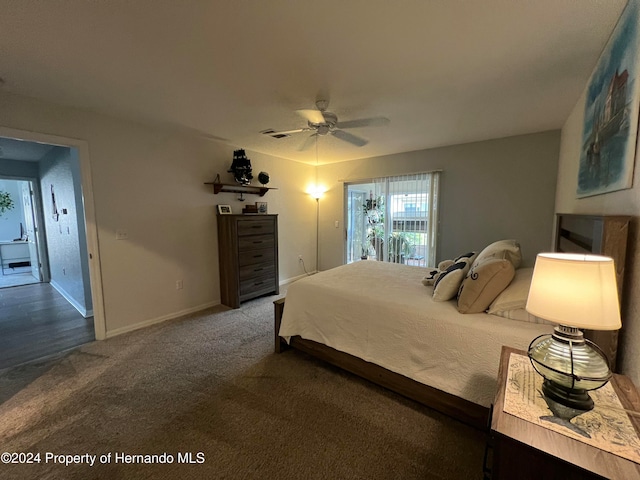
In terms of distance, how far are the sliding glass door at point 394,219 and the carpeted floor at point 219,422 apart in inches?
109

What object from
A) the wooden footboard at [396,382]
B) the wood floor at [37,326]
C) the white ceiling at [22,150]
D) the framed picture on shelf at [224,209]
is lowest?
the wood floor at [37,326]

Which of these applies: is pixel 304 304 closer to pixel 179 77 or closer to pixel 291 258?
pixel 179 77

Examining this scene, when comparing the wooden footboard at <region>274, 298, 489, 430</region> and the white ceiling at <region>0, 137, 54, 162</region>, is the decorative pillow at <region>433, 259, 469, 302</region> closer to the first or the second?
the wooden footboard at <region>274, 298, 489, 430</region>

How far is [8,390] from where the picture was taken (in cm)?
209

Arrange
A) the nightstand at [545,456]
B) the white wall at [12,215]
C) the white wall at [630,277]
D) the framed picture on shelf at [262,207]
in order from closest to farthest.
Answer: the nightstand at [545,456] < the white wall at [630,277] < the framed picture on shelf at [262,207] < the white wall at [12,215]

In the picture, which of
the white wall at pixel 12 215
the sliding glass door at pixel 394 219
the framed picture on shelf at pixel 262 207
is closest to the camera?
the sliding glass door at pixel 394 219

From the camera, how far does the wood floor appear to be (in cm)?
269

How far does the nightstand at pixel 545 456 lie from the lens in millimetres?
764

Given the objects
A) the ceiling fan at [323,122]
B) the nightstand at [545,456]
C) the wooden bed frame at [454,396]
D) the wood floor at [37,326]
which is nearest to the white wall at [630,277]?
the wooden bed frame at [454,396]

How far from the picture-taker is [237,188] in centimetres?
414

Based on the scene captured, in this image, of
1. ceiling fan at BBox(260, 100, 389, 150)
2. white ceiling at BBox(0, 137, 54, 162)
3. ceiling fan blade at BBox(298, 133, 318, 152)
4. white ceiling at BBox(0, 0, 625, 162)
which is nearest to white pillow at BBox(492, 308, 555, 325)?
white ceiling at BBox(0, 0, 625, 162)

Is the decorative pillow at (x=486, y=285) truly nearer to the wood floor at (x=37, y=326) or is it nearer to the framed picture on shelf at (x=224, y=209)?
the framed picture on shelf at (x=224, y=209)

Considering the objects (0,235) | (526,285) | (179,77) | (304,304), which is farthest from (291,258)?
(0,235)

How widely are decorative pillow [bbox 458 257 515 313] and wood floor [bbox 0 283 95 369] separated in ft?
12.4
